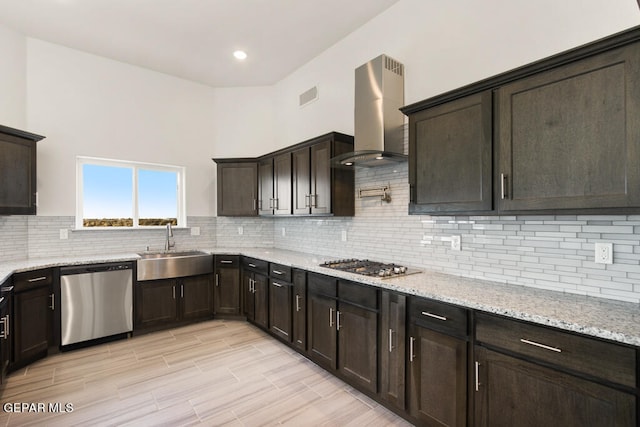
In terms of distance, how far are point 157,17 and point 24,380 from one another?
143 inches

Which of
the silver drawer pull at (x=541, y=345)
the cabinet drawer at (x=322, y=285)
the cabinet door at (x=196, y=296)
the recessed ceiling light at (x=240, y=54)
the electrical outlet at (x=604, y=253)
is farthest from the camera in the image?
the cabinet door at (x=196, y=296)

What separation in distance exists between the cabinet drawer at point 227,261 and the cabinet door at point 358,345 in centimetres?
205

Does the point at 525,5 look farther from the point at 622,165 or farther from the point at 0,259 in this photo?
the point at 0,259

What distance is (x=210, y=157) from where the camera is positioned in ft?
16.1

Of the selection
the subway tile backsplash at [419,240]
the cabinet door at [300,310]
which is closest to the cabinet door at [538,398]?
the subway tile backsplash at [419,240]

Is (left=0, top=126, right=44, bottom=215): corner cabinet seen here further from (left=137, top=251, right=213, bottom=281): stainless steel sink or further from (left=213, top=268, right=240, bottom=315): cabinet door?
(left=213, top=268, right=240, bottom=315): cabinet door

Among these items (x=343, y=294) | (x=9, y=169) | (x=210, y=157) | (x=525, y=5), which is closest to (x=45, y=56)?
(x=9, y=169)

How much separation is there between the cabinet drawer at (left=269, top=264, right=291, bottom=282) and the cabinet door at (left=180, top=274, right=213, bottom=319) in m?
1.17

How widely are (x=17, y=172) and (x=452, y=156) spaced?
4.07m

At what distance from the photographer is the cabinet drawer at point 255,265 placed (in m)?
3.68

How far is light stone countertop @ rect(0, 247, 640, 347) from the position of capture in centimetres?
132

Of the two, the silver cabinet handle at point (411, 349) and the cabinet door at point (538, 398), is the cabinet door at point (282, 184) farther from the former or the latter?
the cabinet door at point (538, 398)

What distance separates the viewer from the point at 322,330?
111 inches

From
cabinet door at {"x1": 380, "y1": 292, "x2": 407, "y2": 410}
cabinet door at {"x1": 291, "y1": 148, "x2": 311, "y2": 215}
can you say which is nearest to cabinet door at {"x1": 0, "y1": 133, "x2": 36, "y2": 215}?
cabinet door at {"x1": 291, "y1": 148, "x2": 311, "y2": 215}
